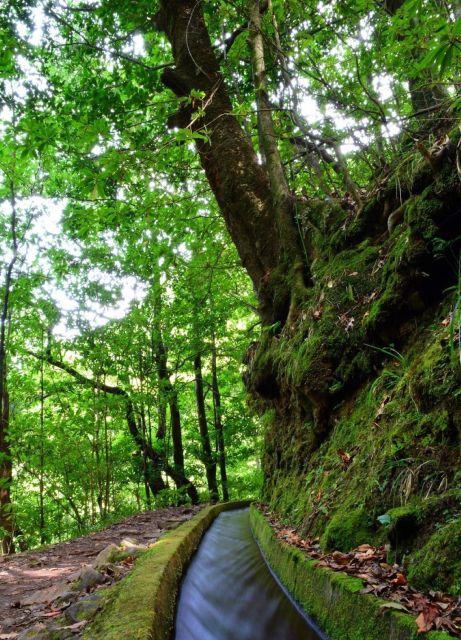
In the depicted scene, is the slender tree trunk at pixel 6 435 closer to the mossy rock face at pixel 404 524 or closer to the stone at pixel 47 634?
the stone at pixel 47 634

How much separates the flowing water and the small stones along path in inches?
20.8

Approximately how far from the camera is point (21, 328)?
428 inches

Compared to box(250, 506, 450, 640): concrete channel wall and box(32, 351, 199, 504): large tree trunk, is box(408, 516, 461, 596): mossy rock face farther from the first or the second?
box(32, 351, 199, 504): large tree trunk

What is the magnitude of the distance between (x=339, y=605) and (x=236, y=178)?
5065 mm

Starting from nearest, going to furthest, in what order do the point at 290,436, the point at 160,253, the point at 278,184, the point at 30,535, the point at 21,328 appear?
the point at 290,436 → the point at 278,184 → the point at 160,253 → the point at 30,535 → the point at 21,328

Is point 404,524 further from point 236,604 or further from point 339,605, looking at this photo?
point 236,604

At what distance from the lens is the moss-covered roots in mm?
2045

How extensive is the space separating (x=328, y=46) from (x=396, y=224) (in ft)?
20.6

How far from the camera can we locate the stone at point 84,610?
2.30 m

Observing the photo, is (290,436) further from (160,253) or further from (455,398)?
(160,253)

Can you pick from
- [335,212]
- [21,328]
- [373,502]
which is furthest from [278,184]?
[21,328]

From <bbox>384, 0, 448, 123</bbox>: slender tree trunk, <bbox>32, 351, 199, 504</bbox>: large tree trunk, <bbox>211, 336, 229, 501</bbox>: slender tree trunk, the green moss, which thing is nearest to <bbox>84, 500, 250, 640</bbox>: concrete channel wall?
the green moss

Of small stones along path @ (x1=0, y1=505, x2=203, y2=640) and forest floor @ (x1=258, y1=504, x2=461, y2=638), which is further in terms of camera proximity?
small stones along path @ (x1=0, y1=505, x2=203, y2=640)

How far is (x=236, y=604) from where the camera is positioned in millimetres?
2898
